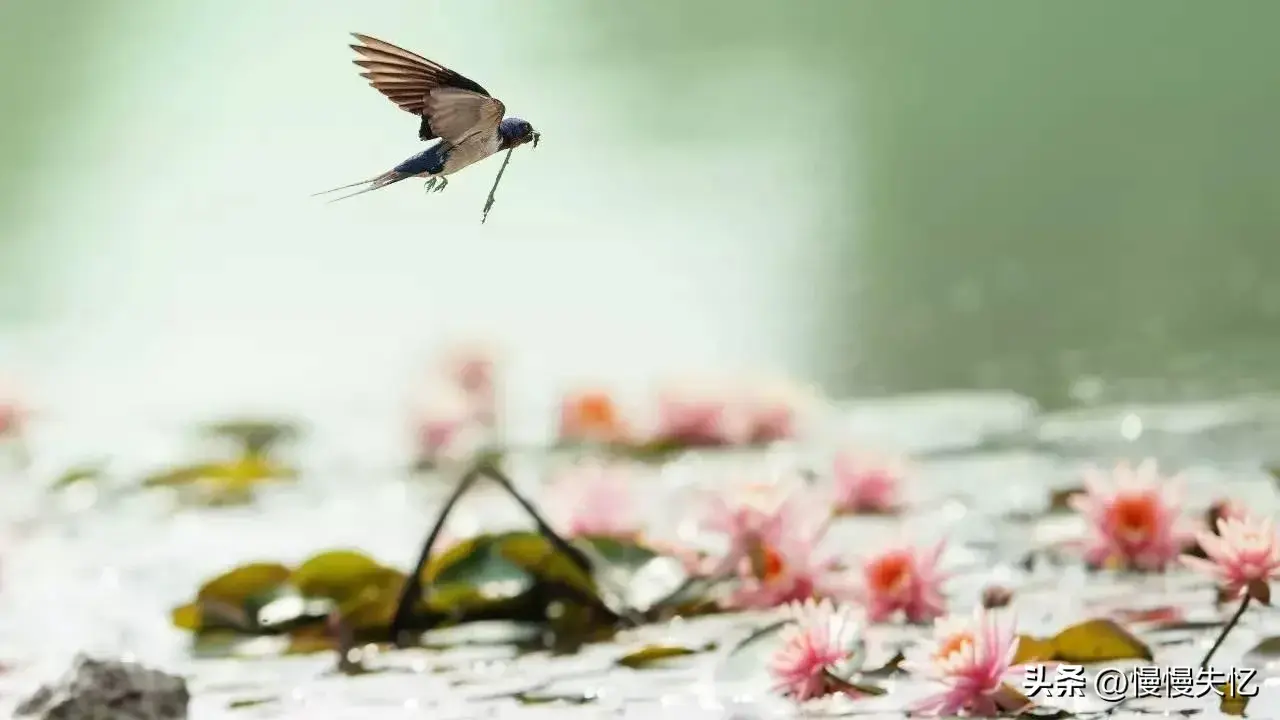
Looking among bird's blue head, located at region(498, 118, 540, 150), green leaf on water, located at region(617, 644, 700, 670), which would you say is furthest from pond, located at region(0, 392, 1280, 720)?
bird's blue head, located at region(498, 118, 540, 150)

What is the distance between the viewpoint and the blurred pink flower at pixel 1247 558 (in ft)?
1.36

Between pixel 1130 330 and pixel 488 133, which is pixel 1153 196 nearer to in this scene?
pixel 1130 330

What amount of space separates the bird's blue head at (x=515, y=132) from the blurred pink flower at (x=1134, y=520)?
0.42m

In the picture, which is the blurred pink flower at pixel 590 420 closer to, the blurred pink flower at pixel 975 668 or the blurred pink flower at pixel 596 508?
the blurred pink flower at pixel 596 508

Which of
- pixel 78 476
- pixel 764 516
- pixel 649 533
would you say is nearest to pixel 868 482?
pixel 649 533

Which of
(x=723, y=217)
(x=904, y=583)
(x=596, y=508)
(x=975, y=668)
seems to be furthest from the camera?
(x=723, y=217)

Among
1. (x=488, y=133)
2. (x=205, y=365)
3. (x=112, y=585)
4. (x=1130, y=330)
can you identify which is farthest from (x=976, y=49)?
(x=488, y=133)

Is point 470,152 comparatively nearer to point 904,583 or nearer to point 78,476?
point 904,583

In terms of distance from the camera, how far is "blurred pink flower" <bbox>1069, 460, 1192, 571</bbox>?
57 centimetres

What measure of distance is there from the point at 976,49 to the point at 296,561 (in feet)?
8.02

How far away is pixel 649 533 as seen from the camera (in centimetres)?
71

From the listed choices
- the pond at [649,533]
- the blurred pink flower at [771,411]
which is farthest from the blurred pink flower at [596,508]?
the blurred pink flower at [771,411]

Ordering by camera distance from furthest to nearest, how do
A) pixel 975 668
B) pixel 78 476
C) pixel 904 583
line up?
pixel 78 476 → pixel 904 583 → pixel 975 668

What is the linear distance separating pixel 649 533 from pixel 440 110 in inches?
20.8
